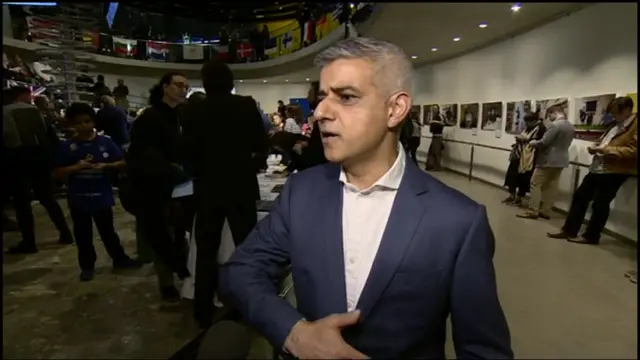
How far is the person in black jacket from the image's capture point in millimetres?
696

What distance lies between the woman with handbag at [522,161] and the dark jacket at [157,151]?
0.52 metres

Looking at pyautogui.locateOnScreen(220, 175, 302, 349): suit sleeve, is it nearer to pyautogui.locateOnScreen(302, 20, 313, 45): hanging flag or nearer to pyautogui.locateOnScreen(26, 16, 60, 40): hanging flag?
pyautogui.locateOnScreen(302, 20, 313, 45): hanging flag

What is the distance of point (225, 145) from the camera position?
0.74 m

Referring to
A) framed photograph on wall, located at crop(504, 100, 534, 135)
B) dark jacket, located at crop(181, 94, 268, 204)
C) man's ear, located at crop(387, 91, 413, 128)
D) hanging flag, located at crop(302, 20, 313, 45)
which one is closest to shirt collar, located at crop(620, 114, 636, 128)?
framed photograph on wall, located at crop(504, 100, 534, 135)

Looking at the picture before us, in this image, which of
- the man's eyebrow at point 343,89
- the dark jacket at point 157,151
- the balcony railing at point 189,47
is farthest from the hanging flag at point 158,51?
the man's eyebrow at point 343,89

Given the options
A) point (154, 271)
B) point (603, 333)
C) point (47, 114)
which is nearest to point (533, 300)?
point (603, 333)

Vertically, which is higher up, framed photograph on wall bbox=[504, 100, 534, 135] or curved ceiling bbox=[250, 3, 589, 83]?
curved ceiling bbox=[250, 3, 589, 83]

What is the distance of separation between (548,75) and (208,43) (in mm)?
594

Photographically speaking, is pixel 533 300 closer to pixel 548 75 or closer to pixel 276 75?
pixel 548 75

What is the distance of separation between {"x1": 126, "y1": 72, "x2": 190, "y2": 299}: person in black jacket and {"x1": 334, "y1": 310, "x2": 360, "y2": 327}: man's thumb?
42 cm

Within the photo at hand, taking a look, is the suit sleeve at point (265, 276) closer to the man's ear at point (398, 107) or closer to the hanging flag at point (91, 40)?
the man's ear at point (398, 107)

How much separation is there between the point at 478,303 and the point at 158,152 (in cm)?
55

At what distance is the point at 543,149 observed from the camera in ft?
1.56

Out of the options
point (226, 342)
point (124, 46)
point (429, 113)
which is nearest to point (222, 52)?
point (124, 46)
